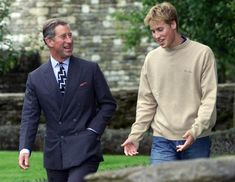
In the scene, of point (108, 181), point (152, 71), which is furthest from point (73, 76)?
point (108, 181)

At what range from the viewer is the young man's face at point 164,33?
23.6 feet

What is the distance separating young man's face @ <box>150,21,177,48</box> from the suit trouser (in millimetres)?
1071

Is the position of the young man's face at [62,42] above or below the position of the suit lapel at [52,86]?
above

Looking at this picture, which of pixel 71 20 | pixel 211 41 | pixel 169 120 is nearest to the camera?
pixel 169 120

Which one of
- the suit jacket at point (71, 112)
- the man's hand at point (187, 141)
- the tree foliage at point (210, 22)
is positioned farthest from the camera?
the tree foliage at point (210, 22)

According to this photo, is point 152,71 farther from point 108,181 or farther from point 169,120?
point 108,181

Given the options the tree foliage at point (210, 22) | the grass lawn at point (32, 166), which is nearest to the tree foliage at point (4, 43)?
the tree foliage at point (210, 22)

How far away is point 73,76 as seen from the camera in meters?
7.62

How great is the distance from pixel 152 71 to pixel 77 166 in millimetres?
908

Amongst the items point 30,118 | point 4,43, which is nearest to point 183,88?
point 30,118

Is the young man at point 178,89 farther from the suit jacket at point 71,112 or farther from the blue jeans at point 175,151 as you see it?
the suit jacket at point 71,112

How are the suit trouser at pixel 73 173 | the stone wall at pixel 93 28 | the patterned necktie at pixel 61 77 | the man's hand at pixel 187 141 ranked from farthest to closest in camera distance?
the stone wall at pixel 93 28 → the patterned necktie at pixel 61 77 → the suit trouser at pixel 73 173 → the man's hand at pixel 187 141

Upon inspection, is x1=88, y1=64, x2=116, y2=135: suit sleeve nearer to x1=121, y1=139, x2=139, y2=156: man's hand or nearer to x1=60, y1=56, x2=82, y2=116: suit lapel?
x1=60, y1=56, x2=82, y2=116: suit lapel

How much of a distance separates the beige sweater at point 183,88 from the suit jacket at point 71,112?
48cm
